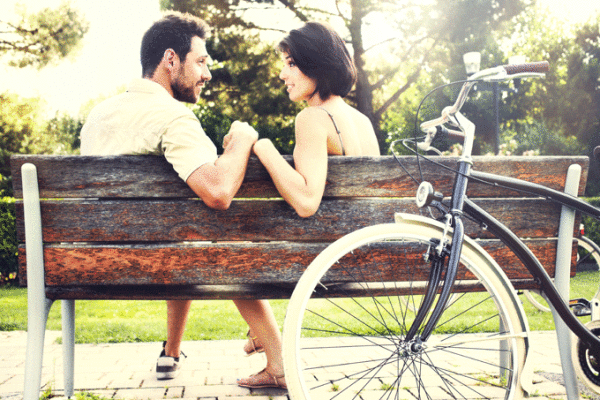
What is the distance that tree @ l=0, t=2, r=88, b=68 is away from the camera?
16.9 metres

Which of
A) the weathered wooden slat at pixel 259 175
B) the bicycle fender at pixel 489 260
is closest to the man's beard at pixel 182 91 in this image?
the weathered wooden slat at pixel 259 175

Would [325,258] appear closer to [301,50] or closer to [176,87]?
[301,50]

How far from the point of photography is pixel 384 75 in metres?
16.5

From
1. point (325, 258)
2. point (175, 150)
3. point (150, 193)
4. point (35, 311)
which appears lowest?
point (35, 311)

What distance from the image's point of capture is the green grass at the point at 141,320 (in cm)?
442

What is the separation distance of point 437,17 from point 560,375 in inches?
595

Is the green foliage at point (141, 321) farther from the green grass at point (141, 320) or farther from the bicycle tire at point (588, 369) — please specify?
the bicycle tire at point (588, 369)

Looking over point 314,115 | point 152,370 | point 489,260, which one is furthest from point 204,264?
point 152,370

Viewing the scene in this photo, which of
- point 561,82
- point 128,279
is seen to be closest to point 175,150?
point 128,279

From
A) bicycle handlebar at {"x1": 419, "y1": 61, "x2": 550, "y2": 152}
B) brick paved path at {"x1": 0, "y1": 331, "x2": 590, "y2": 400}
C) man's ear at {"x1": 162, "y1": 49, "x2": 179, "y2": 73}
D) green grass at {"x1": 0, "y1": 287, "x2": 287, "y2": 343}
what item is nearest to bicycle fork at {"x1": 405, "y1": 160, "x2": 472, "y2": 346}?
bicycle handlebar at {"x1": 419, "y1": 61, "x2": 550, "y2": 152}

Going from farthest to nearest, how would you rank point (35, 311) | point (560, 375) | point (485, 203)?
point (560, 375) < point (485, 203) < point (35, 311)

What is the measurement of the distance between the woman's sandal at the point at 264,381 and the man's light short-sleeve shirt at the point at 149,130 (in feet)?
3.73

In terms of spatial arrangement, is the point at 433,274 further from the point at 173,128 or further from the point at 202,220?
the point at 173,128

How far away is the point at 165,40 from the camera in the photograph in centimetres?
280
